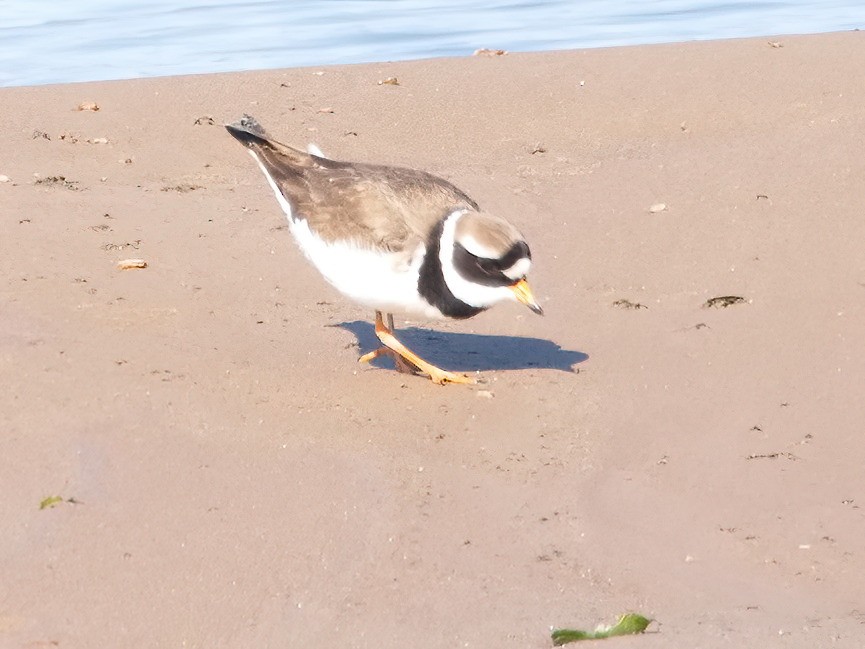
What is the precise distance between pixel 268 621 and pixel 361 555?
587 mm

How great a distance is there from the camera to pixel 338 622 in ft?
14.5

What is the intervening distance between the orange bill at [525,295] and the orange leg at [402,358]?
1.87 feet

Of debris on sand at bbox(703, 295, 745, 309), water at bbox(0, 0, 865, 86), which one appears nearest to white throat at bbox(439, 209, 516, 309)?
debris on sand at bbox(703, 295, 745, 309)

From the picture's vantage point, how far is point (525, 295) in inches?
263

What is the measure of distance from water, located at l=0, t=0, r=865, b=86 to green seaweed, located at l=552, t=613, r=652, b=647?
35.6ft

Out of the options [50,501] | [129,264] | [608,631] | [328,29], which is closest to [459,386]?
[129,264]

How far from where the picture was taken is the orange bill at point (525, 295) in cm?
666

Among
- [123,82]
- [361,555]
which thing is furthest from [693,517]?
[123,82]

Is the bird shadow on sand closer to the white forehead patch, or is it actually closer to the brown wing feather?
the white forehead patch

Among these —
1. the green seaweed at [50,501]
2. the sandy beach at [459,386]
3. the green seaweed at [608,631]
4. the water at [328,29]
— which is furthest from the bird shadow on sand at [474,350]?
the water at [328,29]

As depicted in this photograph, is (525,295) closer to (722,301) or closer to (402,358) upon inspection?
(402,358)

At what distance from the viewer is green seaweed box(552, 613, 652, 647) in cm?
422

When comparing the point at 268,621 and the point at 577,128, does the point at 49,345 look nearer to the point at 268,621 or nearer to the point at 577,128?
the point at 268,621

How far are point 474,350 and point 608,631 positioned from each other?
11.3ft
